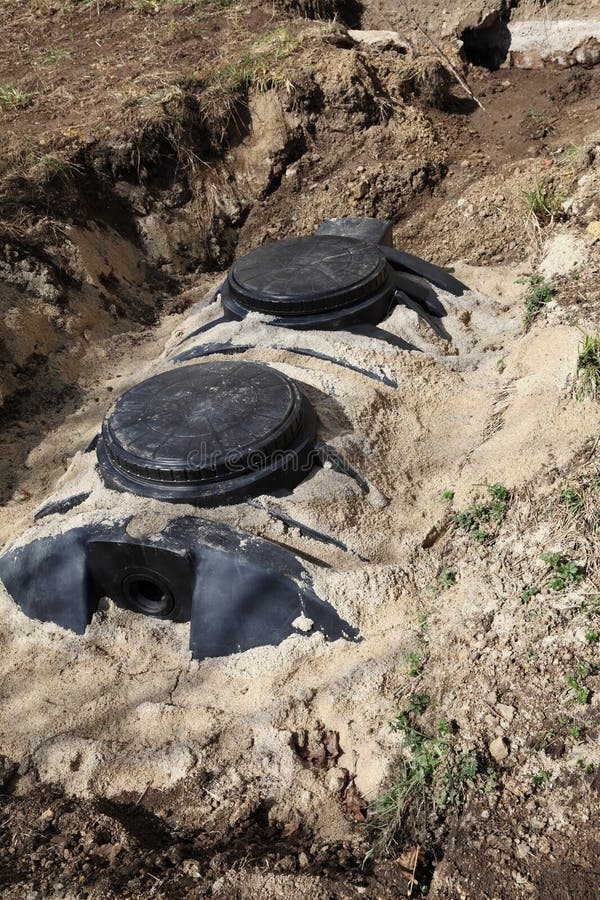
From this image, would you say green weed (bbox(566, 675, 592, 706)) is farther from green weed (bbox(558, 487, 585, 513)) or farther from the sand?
green weed (bbox(558, 487, 585, 513))

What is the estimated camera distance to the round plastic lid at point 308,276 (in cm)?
473

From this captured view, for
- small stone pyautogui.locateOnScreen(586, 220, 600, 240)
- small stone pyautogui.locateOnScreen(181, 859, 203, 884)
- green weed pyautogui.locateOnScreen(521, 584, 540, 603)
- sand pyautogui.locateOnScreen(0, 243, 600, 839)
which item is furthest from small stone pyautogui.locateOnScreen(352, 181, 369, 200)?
small stone pyautogui.locateOnScreen(181, 859, 203, 884)

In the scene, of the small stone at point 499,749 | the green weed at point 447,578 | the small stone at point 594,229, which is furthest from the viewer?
the small stone at point 594,229

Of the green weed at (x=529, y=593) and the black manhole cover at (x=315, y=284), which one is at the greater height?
the black manhole cover at (x=315, y=284)

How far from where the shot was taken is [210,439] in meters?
3.54

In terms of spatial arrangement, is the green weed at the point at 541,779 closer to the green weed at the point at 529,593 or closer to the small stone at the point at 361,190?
the green weed at the point at 529,593

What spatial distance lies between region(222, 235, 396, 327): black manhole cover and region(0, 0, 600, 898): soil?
153mm

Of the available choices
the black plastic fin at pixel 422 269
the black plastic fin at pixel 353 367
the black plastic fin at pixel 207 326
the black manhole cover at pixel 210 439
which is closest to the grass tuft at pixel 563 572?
the black manhole cover at pixel 210 439

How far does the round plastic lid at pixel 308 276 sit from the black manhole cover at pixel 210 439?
91 centimetres

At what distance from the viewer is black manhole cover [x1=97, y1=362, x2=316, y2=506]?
137 inches

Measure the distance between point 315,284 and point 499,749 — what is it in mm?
3087

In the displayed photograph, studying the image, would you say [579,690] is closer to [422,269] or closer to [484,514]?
[484,514]

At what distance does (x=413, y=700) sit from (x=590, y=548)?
998 millimetres

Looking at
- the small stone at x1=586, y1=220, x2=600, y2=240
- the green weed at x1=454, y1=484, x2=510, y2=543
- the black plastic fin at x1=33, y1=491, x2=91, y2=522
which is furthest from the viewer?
the small stone at x1=586, y1=220, x2=600, y2=240
